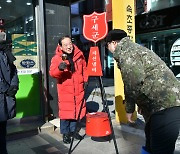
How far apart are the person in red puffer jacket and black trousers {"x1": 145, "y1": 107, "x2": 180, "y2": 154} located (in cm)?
208

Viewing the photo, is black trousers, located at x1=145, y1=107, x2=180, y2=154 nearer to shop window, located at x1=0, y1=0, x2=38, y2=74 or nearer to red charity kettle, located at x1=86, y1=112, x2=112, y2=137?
red charity kettle, located at x1=86, y1=112, x2=112, y2=137

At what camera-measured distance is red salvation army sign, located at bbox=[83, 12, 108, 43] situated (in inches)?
181

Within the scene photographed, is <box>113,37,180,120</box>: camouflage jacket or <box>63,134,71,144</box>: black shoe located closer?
<box>113,37,180,120</box>: camouflage jacket

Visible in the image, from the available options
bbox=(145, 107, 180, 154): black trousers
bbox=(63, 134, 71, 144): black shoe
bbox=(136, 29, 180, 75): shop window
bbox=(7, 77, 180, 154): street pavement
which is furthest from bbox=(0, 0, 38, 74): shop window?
bbox=(136, 29, 180, 75): shop window

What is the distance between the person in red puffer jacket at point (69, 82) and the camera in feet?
13.9

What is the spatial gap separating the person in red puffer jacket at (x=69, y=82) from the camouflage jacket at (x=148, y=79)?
186cm

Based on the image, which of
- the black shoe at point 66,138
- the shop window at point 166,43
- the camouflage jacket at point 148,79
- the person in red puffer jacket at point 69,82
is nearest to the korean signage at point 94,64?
the person in red puffer jacket at point 69,82

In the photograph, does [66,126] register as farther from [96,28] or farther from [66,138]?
[96,28]

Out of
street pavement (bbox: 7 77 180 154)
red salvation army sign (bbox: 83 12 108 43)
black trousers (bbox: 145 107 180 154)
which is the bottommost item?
street pavement (bbox: 7 77 180 154)

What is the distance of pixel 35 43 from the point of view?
554cm

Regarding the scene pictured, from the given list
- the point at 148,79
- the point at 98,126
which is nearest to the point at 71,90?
the point at 98,126

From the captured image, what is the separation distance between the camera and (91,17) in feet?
15.3

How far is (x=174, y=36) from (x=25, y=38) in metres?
7.91

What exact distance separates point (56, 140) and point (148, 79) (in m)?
2.76
